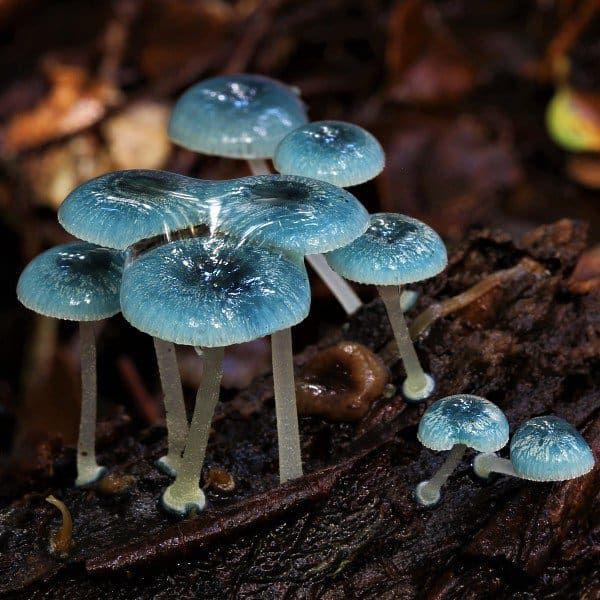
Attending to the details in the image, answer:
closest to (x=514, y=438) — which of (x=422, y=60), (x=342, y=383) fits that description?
(x=342, y=383)

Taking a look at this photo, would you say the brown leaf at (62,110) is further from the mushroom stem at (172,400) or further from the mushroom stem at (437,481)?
the mushroom stem at (437,481)

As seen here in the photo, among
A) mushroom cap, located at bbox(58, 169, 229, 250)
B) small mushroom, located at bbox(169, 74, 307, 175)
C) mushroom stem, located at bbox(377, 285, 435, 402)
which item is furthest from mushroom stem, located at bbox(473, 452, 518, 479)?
small mushroom, located at bbox(169, 74, 307, 175)

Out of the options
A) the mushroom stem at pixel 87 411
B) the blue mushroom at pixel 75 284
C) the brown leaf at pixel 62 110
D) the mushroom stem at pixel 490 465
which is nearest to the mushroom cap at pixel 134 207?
the blue mushroom at pixel 75 284

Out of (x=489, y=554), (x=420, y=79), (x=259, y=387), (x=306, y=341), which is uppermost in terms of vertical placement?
(x=489, y=554)

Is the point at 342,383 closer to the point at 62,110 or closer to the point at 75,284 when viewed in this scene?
the point at 75,284

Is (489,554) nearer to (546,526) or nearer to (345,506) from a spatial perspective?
(546,526)

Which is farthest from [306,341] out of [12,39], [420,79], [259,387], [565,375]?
[12,39]

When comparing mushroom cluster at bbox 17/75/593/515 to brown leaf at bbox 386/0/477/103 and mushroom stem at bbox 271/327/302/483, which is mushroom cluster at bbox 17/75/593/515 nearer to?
mushroom stem at bbox 271/327/302/483
